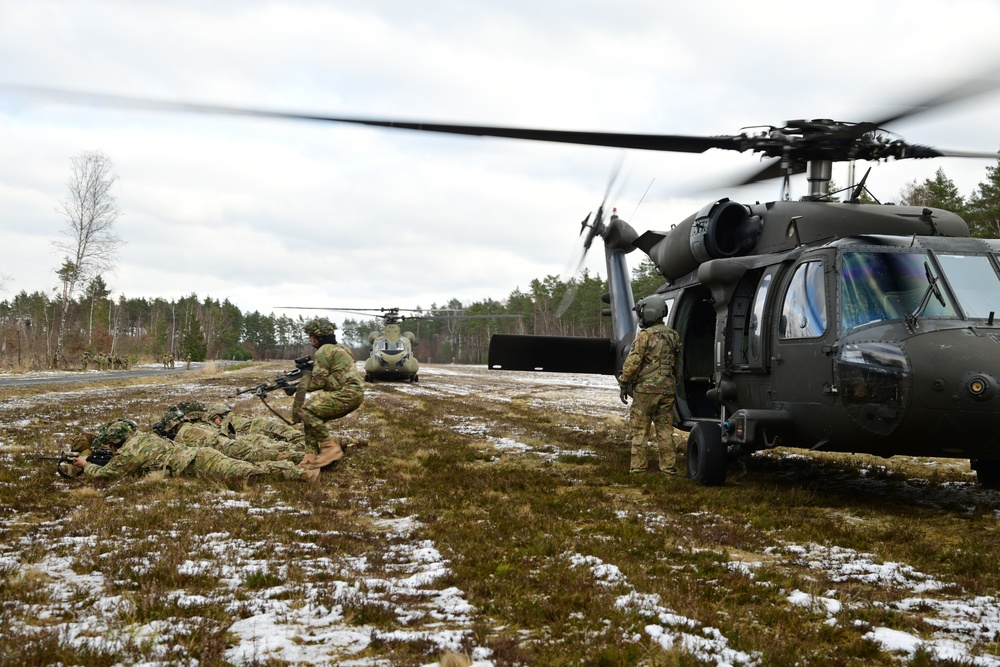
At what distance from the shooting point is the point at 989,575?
14.8ft

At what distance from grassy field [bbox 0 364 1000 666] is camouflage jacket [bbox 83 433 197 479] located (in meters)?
0.23

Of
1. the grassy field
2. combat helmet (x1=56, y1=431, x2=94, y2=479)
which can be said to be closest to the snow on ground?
the grassy field

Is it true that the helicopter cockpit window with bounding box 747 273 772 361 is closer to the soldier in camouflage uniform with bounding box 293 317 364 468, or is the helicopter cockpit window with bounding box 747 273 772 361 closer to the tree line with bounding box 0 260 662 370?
the soldier in camouflage uniform with bounding box 293 317 364 468

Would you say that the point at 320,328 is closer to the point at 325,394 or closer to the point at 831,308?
the point at 325,394

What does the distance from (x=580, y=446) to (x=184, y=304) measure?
419 feet

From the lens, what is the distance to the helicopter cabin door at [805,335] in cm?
693

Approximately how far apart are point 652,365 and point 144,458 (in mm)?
5728

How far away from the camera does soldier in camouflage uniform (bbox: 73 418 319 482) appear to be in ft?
26.5

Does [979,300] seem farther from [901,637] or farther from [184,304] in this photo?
[184,304]

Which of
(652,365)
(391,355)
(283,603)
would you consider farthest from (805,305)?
(391,355)

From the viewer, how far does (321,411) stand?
8906 millimetres

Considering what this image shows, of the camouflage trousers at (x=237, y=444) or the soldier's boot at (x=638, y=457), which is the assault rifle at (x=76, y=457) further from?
the soldier's boot at (x=638, y=457)

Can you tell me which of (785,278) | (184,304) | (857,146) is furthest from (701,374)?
(184,304)

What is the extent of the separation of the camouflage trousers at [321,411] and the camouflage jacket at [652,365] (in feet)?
10.6
